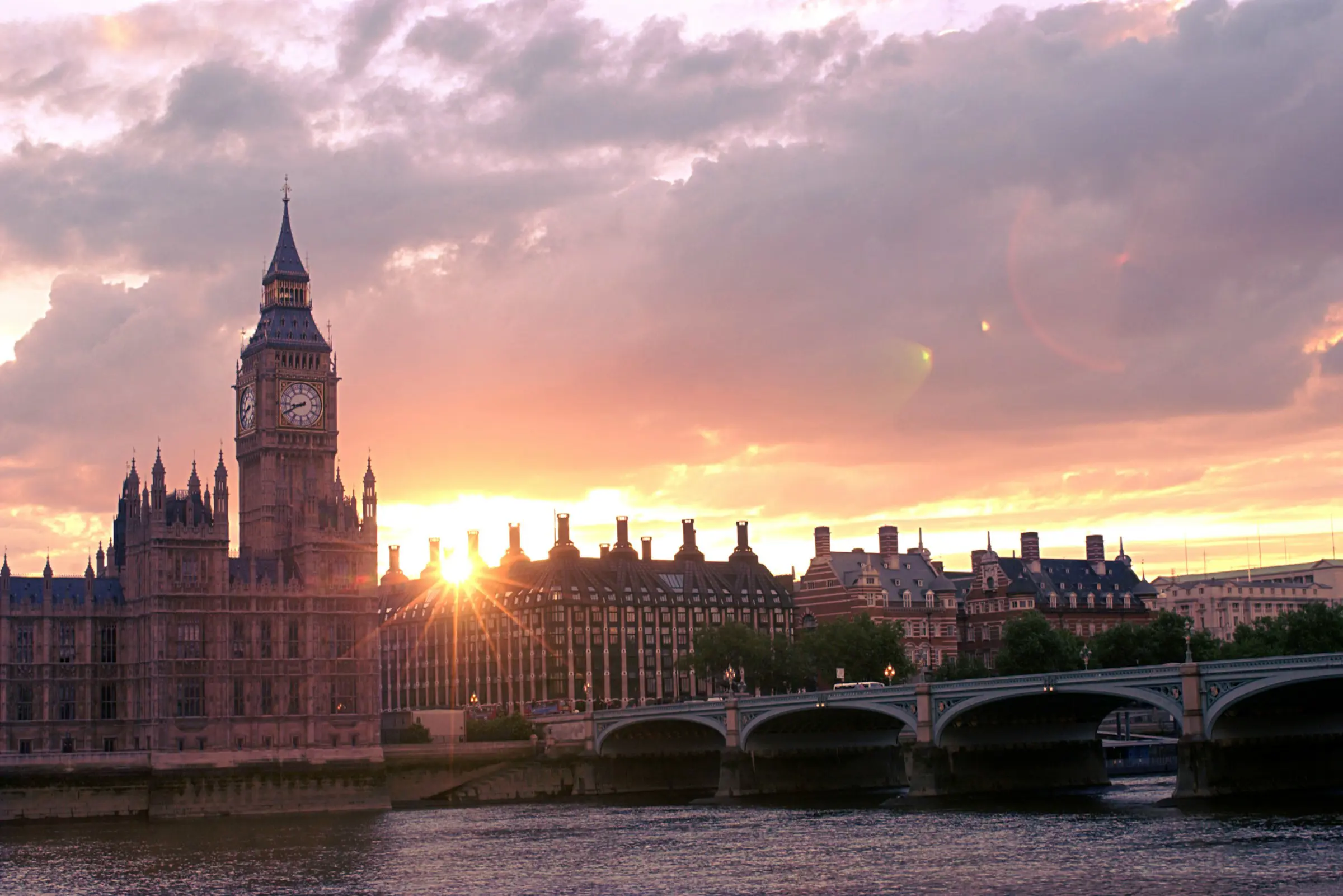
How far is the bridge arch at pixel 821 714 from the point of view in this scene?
139750 millimetres

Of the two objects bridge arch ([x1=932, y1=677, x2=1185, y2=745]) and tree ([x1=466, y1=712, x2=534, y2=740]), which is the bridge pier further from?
tree ([x1=466, y1=712, x2=534, y2=740])

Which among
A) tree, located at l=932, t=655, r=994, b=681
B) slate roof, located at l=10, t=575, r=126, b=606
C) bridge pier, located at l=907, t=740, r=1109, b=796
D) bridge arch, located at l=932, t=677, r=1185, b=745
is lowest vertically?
bridge pier, located at l=907, t=740, r=1109, b=796

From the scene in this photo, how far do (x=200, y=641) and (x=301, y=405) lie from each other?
33.3 metres

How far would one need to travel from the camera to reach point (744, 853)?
103375mm

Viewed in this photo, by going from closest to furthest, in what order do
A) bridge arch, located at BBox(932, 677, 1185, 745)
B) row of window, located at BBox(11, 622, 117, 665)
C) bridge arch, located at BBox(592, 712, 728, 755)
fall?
bridge arch, located at BBox(932, 677, 1185, 745) < row of window, located at BBox(11, 622, 117, 665) < bridge arch, located at BBox(592, 712, 728, 755)

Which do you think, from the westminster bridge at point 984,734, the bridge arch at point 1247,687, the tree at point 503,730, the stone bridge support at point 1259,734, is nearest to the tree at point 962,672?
the westminster bridge at point 984,734

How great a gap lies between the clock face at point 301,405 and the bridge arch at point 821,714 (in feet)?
204

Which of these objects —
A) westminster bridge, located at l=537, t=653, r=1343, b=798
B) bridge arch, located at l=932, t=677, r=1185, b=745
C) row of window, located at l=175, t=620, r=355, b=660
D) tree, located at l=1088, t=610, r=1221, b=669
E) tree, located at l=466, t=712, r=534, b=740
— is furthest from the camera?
tree, located at l=1088, t=610, r=1221, b=669

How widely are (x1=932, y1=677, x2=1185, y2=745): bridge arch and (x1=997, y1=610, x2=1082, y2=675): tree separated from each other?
48.1m

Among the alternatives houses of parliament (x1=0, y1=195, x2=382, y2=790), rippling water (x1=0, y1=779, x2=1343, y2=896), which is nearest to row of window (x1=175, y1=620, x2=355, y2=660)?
houses of parliament (x1=0, y1=195, x2=382, y2=790)

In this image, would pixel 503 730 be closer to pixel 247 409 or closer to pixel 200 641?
pixel 200 641

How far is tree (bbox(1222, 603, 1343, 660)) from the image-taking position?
552 feet

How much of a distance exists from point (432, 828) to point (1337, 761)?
2523 inches

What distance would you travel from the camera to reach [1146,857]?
9006 cm
